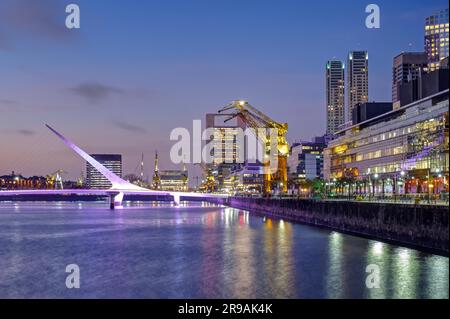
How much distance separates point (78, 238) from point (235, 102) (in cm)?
5154

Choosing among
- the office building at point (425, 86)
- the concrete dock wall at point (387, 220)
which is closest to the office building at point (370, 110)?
the office building at point (425, 86)

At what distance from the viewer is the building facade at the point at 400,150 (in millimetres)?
80312

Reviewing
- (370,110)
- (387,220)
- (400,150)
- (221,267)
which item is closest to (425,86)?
(400,150)

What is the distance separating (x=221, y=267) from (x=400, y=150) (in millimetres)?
74184

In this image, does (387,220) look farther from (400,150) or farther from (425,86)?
(425,86)

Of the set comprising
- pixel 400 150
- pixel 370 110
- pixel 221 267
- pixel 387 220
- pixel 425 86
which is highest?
pixel 425 86

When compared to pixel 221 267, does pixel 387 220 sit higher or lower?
higher

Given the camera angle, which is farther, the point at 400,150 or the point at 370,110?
the point at 370,110

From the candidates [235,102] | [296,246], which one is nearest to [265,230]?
[296,246]

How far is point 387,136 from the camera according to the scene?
4279 inches

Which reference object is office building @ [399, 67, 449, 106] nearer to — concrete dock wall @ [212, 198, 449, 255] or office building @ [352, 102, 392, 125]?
office building @ [352, 102, 392, 125]

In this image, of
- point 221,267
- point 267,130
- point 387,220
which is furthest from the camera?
point 267,130

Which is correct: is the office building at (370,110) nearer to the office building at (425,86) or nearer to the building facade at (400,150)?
the building facade at (400,150)

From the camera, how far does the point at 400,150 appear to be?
3979 inches
